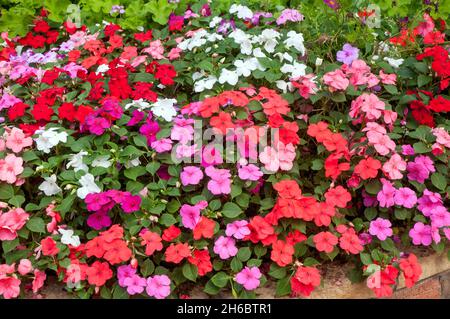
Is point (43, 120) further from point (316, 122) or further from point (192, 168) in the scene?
point (316, 122)

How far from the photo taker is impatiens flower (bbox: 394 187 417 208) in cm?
277

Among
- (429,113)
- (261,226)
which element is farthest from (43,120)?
(429,113)

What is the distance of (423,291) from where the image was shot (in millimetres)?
2865

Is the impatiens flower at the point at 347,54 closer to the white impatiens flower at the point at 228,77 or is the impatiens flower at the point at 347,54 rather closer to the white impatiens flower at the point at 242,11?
the white impatiens flower at the point at 228,77

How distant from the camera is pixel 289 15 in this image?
372 centimetres

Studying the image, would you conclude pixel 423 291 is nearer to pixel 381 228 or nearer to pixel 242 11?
pixel 381 228

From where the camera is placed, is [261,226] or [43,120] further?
[43,120]

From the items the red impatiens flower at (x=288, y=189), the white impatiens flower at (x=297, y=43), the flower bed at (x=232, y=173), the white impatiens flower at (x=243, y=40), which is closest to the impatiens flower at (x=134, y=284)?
the flower bed at (x=232, y=173)

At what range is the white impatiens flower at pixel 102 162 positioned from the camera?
9.09 ft

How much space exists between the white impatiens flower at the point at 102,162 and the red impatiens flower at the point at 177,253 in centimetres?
48

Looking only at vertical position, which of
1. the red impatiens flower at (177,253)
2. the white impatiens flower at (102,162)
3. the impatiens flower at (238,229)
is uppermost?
the white impatiens flower at (102,162)

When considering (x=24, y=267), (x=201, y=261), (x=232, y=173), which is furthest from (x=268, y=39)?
(x=24, y=267)

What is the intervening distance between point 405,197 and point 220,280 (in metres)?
0.89

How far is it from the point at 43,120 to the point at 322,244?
59.4 inches
